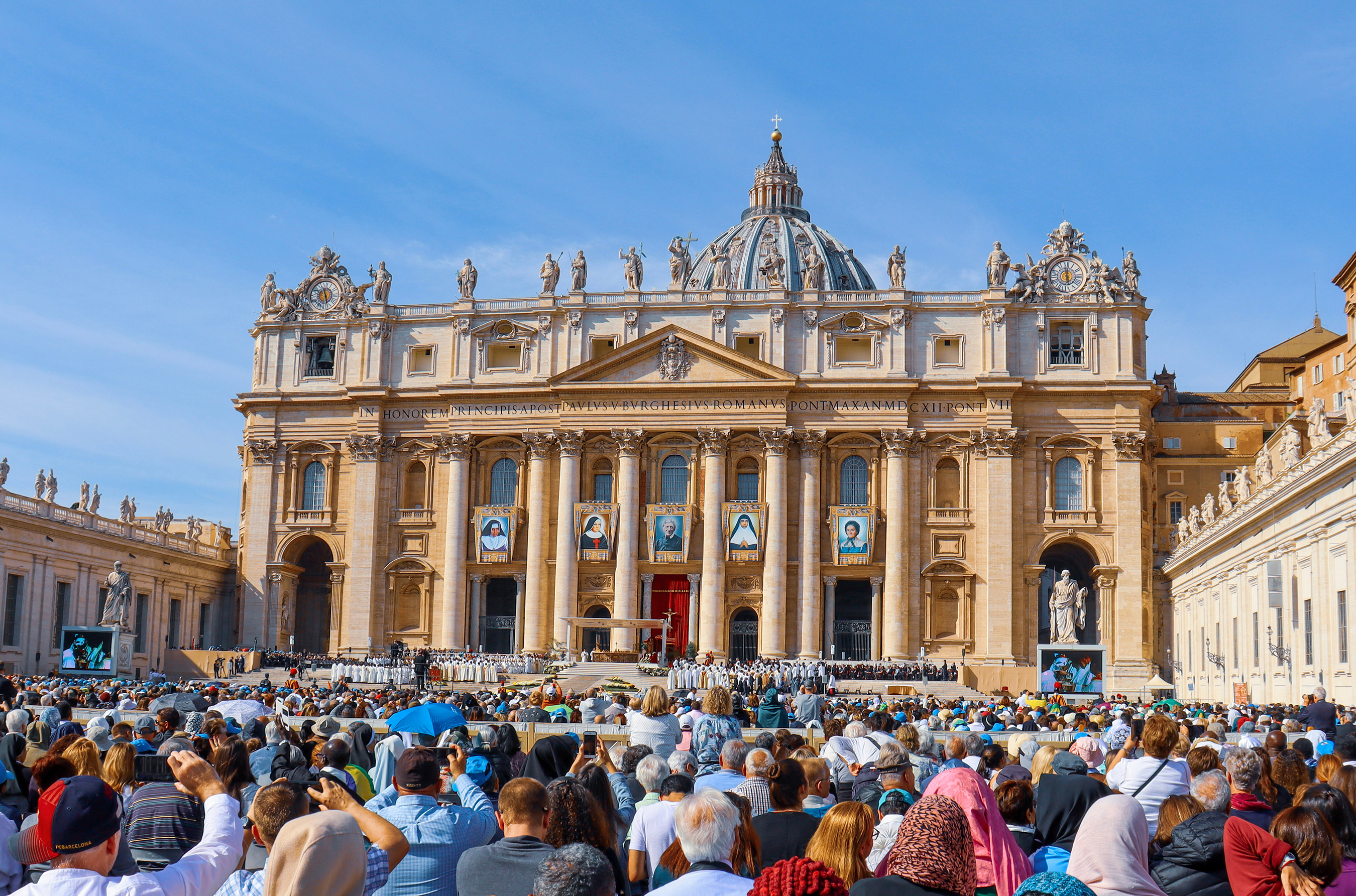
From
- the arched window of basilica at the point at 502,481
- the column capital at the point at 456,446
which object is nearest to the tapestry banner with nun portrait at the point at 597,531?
the arched window of basilica at the point at 502,481

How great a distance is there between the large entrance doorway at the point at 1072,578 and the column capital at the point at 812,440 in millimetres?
11605

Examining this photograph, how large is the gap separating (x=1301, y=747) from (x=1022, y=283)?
177ft

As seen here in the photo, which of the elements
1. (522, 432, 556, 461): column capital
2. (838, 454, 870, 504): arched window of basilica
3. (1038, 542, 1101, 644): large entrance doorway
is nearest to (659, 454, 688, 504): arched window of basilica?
(522, 432, 556, 461): column capital

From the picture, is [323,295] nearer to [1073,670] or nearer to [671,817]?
[1073,670]

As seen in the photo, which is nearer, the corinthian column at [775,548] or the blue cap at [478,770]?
the blue cap at [478,770]

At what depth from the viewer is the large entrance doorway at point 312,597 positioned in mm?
71688

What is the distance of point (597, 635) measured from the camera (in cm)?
6562

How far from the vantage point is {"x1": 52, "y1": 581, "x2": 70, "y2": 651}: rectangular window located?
181 feet

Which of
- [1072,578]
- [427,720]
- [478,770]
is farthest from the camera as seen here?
[1072,578]

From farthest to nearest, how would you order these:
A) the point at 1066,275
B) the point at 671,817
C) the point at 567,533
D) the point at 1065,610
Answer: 1. the point at 1066,275
2. the point at 567,533
3. the point at 1065,610
4. the point at 671,817

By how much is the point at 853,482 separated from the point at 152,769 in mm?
56494

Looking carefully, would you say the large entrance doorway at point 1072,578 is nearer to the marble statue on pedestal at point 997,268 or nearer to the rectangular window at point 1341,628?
the marble statue on pedestal at point 997,268

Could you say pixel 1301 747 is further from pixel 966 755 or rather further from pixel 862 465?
pixel 862 465

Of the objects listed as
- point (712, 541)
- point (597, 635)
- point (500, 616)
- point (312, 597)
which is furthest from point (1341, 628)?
point (312, 597)
